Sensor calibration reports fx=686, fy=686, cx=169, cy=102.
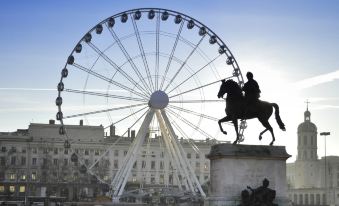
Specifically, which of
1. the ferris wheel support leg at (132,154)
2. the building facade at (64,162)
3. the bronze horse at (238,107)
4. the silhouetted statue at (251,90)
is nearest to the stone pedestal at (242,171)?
the bronze horse at (238,107)

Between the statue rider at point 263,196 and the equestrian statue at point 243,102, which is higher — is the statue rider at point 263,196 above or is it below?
below

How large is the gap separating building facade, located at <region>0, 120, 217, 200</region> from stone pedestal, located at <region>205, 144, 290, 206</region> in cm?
10391

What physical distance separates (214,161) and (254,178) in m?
1.95

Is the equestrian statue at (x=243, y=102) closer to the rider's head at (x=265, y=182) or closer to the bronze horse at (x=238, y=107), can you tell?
the bronze horse at (x=238, y=107)

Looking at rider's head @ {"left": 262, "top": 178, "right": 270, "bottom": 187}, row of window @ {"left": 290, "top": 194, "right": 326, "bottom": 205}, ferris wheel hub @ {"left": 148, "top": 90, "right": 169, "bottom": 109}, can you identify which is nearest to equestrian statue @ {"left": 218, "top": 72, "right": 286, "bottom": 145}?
rider's head @ {"left": 262, "top": 178, "right": 270, "bottom": 187}

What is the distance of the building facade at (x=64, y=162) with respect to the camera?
13700 cm

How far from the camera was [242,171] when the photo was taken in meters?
30.6

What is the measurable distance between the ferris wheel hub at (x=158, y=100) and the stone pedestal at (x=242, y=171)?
3352 cm

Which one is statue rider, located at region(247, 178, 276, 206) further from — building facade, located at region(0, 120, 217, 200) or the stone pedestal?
building facade, located at region(0, 120, 217, 200)

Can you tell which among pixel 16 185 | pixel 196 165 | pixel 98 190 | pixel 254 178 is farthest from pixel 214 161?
pixel 196 165

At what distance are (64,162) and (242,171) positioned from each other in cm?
11761

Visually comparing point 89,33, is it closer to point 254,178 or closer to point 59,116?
point 59,116

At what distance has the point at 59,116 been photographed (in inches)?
2584

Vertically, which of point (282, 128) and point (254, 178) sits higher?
point (282, 128)
